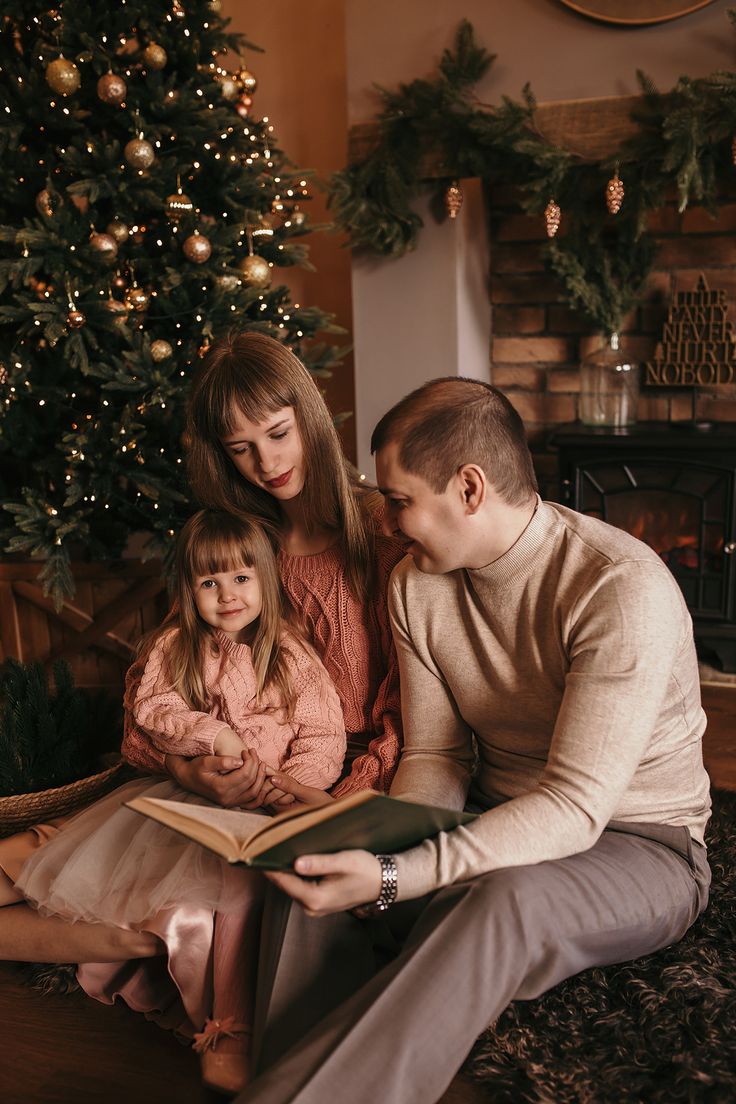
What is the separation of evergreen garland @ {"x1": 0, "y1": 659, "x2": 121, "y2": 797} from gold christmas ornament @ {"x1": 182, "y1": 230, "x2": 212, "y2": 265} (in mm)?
1065

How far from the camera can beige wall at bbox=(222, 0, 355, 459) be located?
351cm

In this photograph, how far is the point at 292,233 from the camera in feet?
8.94

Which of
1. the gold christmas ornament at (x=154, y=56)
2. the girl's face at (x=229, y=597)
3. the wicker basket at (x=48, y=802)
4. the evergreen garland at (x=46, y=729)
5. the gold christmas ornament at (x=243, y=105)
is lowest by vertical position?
the wicker basket at (x=48, y=802)

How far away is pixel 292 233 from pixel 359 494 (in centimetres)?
114

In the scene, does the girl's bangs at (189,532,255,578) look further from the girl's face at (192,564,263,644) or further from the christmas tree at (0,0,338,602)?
the christmas tree at (0,0,338,602)

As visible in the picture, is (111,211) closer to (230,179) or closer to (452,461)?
(230,179)

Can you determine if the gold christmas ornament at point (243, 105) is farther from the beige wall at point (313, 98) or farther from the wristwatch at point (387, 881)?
the wristwatch at point (387, 881)

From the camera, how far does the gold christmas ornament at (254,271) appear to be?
254 cm

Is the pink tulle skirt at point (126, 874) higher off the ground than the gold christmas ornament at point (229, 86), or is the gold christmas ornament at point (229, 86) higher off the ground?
the gold christmas ornament at point (229, 86)

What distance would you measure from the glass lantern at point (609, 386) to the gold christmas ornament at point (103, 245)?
1660 millimetres

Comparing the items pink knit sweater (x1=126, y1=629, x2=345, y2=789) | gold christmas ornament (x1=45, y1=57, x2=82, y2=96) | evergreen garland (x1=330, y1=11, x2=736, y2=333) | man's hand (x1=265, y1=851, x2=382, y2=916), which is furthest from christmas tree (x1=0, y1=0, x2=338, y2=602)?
man's hand (x1=265, y1=851, x2=382, y2=916)

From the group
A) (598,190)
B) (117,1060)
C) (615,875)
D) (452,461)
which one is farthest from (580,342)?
(117,1060)

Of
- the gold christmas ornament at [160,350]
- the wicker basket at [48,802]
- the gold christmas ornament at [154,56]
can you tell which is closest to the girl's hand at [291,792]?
the wicker basket at [48,802]

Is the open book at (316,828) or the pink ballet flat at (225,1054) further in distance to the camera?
the pink ballet flat at (225,1054)
